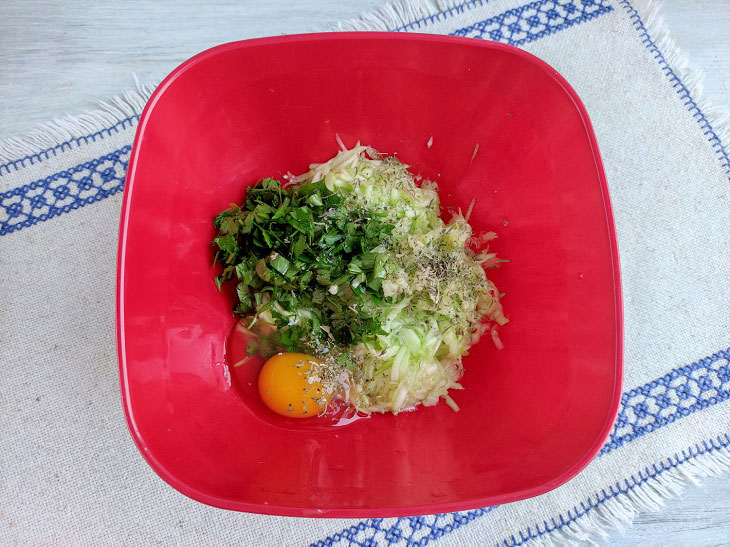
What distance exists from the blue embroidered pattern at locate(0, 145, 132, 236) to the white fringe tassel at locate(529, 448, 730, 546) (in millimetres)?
1862

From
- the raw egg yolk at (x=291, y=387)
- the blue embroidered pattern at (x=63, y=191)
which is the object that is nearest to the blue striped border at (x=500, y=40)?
the blue embroidered pattern at (x=63, y=191)

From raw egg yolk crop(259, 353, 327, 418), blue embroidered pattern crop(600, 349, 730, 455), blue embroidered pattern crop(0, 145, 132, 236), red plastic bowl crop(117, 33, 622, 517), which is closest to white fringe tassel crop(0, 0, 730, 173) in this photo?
blue embroidered pattern crop(0, 145, 132, 236)

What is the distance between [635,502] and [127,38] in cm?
239

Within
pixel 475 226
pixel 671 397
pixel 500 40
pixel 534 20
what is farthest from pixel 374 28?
pixel 671 397

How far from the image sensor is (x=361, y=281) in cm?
156

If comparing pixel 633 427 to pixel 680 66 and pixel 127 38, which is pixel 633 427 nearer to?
pixel 680 66

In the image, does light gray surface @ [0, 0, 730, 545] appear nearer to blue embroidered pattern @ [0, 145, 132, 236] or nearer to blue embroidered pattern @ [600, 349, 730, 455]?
blue embroidered pattern @ [0, 145, 132, 236]

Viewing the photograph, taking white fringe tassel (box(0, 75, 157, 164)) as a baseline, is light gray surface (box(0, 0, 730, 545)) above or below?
above

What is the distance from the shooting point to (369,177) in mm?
1703

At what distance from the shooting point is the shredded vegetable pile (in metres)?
1.57

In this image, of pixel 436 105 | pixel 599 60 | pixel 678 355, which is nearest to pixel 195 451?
pixel 436 105

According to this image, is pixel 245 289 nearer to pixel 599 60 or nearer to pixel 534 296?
pixel 534 296

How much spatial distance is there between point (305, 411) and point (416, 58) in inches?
43.3

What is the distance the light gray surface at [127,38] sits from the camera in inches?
75.3
